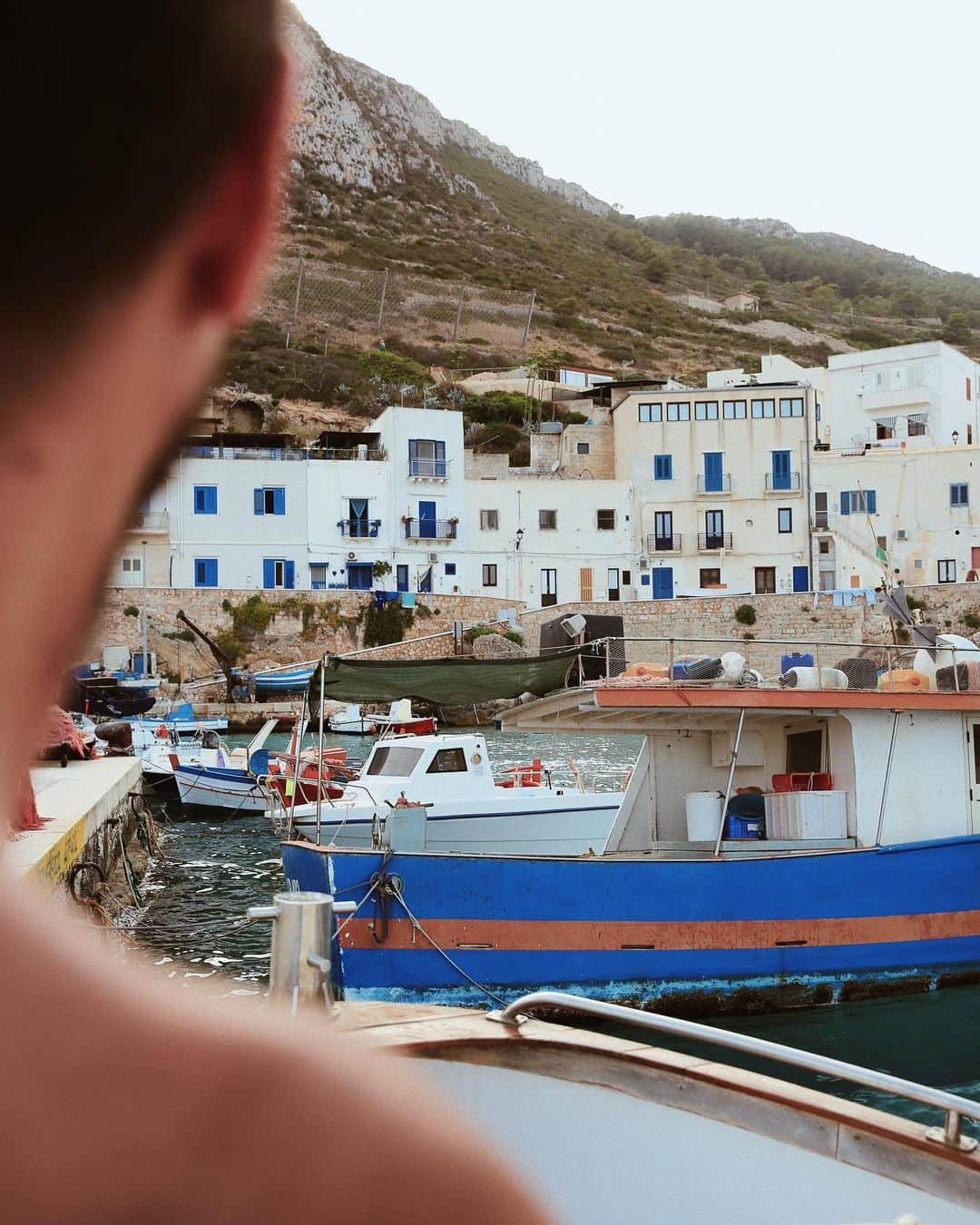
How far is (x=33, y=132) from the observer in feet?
1.11

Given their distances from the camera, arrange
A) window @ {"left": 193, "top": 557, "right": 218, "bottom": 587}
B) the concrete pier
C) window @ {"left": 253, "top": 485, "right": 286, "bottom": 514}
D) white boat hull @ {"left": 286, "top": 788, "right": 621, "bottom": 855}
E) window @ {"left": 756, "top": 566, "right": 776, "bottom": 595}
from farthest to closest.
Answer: window @ {"left": 756, "top": 566, "right": 776, "bottom": 595} < window @ {"left": 253, "top": 485, "right": 286, "bottom": 514} < window @ {"left": 193, "top": 557, "right": 218, "bottom": 587} < white boat hull @ {"left": 286, "top": 788, "right": 621, "bottom": 855} < the concrete pier

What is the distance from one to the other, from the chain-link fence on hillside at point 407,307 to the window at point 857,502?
36.8 m

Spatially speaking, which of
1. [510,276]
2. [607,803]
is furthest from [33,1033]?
[510,276]

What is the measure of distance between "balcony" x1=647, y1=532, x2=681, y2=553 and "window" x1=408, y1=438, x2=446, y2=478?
8.45 meters

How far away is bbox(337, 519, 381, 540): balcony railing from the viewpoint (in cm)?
4697

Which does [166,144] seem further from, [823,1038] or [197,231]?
[823,1038]

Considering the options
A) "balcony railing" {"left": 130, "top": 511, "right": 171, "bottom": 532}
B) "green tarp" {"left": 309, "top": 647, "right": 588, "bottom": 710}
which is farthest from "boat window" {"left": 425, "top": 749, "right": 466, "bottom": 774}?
"balcony railing" {"left": 130, "top": 511, "right": 171, "bottom": 532}

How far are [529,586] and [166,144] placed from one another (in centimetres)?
4848

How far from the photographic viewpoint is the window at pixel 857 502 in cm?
5138

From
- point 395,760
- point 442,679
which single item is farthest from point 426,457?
point 442,679

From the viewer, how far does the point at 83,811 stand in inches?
588

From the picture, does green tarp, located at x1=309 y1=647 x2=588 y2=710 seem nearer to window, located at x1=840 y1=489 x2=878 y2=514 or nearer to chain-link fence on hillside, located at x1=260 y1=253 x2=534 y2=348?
window, located at x1=840 y1=489 x2=878 y2=514

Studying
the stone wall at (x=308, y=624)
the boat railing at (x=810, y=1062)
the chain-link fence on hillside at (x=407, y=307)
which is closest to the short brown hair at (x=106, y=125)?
the boat railing at (x=810, y=1062)

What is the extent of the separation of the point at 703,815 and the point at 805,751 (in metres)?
1.29
